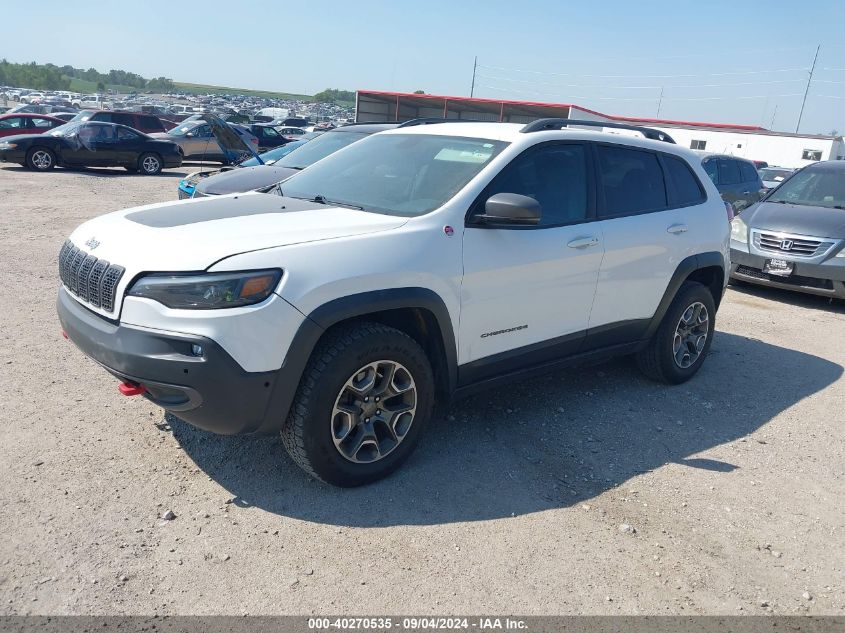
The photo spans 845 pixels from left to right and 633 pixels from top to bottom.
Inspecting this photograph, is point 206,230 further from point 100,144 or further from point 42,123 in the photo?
point 42,123

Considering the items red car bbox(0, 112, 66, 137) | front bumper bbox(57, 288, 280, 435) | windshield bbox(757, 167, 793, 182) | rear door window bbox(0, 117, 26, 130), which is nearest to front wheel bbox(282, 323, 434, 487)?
front bumper bbox(57, 288, 280, 435)

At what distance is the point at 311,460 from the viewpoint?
3311 millimetres

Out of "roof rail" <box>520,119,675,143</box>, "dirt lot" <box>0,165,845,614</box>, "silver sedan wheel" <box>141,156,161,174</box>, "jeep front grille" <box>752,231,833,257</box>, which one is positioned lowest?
"silver sedan wheel" <box>141,156,161,174</box>

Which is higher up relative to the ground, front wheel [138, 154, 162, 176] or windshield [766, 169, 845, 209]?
windshield [766, 169, 845, 209]

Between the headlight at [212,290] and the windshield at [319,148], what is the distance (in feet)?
19.4

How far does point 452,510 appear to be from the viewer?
344 centimetres

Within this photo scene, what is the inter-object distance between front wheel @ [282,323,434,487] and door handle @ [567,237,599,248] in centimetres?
129

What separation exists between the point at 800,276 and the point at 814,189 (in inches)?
73.1

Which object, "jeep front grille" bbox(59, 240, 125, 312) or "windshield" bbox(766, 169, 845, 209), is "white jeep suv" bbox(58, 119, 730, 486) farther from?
"windshield" bbox(766, 169, 845, 209)

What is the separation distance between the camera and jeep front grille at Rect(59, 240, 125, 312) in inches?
127

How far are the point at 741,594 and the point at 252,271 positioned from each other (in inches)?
102

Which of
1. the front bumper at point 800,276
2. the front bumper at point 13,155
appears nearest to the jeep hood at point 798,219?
the front bumper at point 800,276

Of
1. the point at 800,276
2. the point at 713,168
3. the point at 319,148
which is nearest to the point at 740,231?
the point at 800,276

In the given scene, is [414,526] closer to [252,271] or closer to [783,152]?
[252,271]
